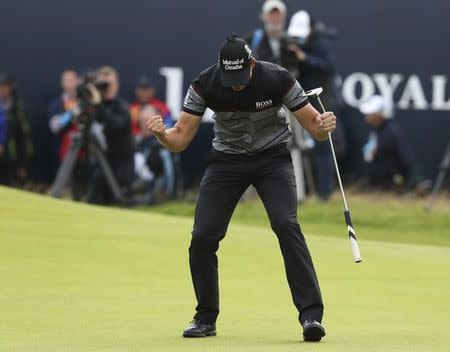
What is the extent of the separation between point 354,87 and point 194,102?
11.1m

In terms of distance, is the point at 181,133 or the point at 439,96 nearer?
the point at 181,133

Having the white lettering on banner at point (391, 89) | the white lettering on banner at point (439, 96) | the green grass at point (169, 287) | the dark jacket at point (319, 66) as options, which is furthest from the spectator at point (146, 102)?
the white lettering on banner at point (439, 96)

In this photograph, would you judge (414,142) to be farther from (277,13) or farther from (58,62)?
(58,62)

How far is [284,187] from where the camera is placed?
921 cm

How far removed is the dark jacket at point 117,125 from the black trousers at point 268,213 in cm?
981

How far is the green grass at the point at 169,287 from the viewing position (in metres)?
9.20

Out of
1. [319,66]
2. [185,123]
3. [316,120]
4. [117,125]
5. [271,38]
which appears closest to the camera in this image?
[316,120]

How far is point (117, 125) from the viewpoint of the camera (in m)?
19.1

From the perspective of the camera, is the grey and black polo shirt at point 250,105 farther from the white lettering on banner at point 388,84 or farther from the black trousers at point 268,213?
the white lettering on banner at point 388,84

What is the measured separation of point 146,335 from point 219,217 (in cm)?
84

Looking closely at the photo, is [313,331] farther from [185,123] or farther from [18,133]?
[18,133]

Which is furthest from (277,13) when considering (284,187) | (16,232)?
(284,187)

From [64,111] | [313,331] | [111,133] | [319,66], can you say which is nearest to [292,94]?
[313,331]

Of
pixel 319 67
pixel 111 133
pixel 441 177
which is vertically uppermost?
pixel 319 67
